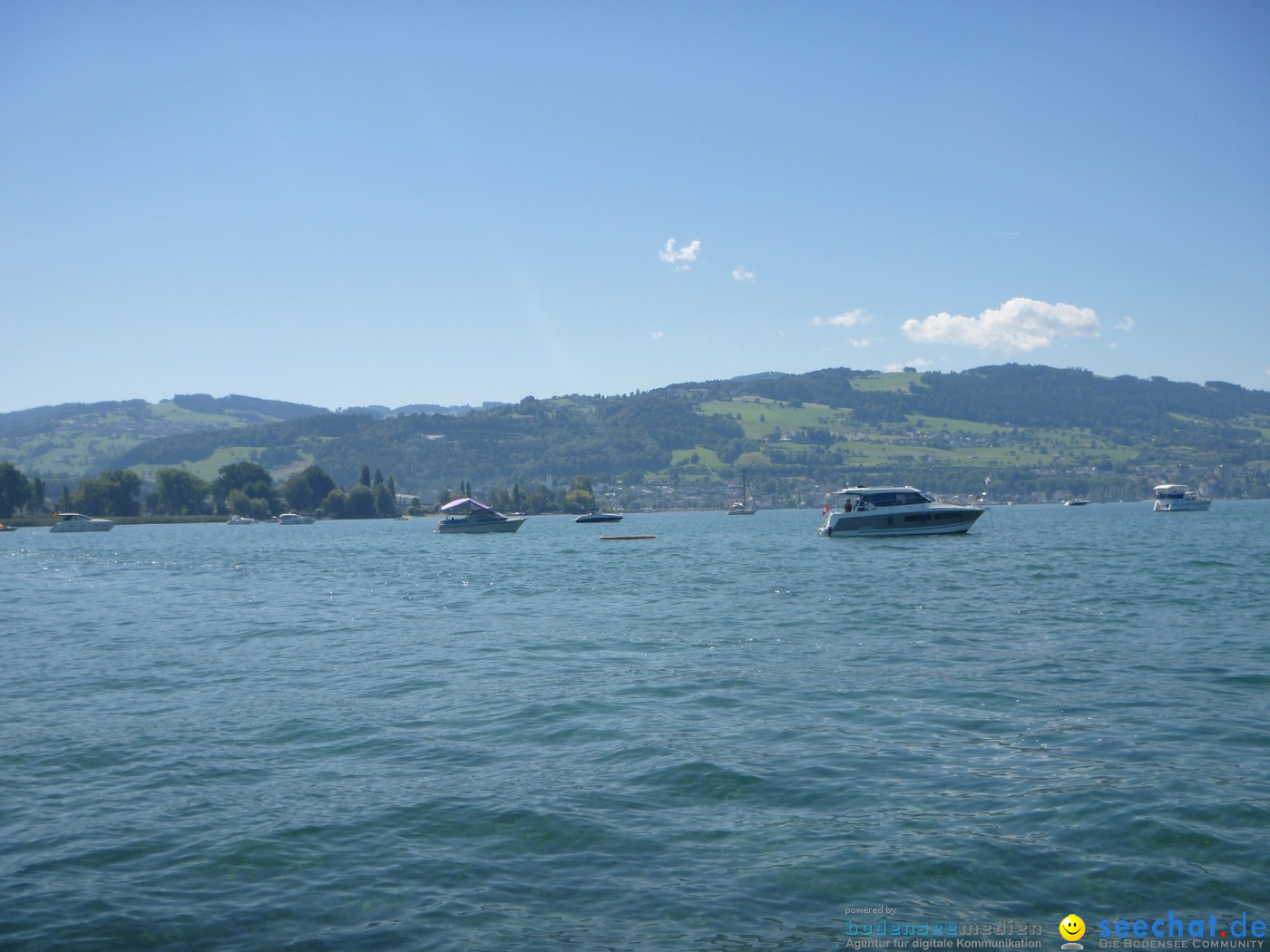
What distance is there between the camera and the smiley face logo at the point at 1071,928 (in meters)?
7.96

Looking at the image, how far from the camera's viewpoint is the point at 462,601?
37219mm

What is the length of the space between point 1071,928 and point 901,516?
220 ft

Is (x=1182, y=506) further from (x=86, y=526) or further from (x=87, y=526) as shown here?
(x=86, y=526)

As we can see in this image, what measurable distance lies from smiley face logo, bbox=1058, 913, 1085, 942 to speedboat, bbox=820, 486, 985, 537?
6552 centimetres

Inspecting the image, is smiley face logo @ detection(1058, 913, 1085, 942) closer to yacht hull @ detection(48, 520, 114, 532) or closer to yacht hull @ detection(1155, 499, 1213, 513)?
yacht hull @ detection(1155, 499, 1213, 513)

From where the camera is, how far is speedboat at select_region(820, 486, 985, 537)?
239 feet

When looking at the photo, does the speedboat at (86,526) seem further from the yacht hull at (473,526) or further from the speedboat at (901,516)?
the speedboat at (901,516)

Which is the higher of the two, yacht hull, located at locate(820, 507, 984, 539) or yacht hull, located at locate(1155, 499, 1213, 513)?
yacht hull, located at locate(820, 507, 984, 539)

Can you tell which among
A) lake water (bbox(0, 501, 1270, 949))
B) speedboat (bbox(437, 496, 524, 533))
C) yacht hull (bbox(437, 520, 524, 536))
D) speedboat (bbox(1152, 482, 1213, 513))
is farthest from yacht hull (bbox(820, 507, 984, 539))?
speedboat (bbox(1152, 482, 1213, 513))

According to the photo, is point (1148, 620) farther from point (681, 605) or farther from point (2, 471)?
point (2, 471)

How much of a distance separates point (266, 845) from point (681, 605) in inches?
953

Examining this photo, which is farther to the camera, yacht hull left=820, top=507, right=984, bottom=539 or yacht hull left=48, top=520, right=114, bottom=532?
yacht hull left=48, top=520, right=114, bottom=532

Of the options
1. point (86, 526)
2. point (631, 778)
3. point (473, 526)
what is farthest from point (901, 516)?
point (86, 526)

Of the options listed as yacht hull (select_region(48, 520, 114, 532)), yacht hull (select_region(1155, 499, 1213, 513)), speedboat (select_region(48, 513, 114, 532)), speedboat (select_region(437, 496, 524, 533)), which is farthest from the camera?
yacht hull (select_region(1155, 499, 1213, 513))
